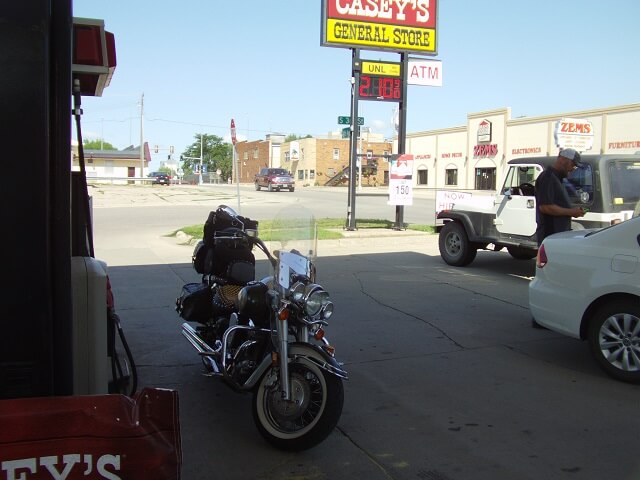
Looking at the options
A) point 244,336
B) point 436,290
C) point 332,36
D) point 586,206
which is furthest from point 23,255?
point 332,36

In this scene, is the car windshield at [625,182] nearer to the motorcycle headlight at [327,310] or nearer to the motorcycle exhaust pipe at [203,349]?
the motorcycle headlight at [327,310]

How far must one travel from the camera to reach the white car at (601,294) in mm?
4949

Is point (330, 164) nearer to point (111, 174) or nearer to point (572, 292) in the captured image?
point (111, 174)

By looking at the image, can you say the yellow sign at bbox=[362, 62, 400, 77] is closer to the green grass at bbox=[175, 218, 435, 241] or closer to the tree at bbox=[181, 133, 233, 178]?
the green grass at bbox=[175, 218, 435, 241]

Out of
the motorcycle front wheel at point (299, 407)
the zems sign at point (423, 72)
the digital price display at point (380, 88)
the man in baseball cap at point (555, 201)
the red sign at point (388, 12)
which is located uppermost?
the red sign at point (388, 12)

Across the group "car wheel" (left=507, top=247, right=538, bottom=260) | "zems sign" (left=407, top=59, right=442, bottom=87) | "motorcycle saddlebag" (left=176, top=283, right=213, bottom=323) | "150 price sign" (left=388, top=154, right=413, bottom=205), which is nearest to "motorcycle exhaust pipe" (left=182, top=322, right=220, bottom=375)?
"motorcycle saddlebag" (left=176, top=283, right=213, bottom=323)

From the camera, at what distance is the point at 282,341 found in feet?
11.7

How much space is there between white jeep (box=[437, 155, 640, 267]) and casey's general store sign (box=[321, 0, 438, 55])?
6.51 meters

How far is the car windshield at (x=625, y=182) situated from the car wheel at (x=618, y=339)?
4.15 meters

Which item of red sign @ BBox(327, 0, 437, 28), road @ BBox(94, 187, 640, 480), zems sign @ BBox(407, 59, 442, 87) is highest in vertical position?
red sign @ BBox(327, 0, 437, 28)

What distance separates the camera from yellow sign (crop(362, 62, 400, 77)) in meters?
15.6

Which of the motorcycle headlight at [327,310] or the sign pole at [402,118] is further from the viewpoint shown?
the sign pole at [402,118]

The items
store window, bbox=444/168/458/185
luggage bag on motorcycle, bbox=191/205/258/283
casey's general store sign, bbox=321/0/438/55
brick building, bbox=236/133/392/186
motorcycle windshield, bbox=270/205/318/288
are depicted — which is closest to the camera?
motorcycle windshield, bbox=270/205/318/288

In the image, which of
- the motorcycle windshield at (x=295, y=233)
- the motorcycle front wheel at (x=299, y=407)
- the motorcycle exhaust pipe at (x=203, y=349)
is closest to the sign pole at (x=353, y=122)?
the motorcycle exhaust pipe at (x=203, y=349)
